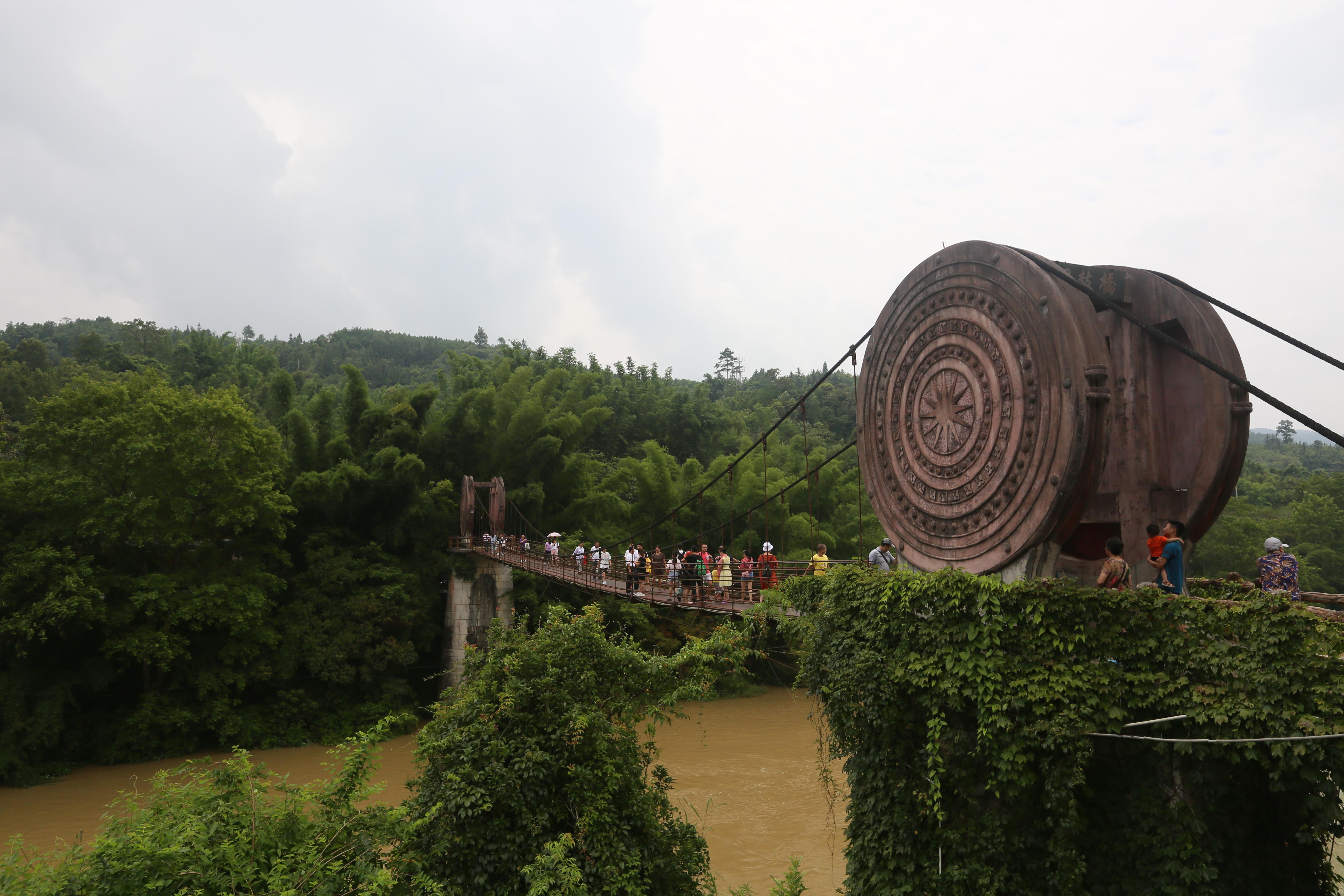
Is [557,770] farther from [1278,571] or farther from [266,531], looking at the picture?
[266,531]

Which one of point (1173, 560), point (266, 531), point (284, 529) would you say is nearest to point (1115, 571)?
point (1173, 560)

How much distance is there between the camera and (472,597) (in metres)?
19.8

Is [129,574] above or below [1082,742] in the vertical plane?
above

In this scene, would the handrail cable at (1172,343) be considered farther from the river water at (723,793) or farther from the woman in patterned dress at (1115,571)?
the river water at (723,793)

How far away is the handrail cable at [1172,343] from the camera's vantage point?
3932 mm

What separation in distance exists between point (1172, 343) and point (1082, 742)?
2407 millimetres

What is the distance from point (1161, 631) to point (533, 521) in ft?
64.2

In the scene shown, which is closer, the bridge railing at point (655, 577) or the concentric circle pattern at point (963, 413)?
the concentric circle pattern at point (963, 413)

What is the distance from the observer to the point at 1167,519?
15.9 ft

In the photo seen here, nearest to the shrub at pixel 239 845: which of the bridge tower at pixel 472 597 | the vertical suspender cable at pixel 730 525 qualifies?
the bridge tower at pixel 472 597

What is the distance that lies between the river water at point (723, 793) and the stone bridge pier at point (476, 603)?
268 centimetres

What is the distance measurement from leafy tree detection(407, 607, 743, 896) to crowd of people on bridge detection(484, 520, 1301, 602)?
2153 millimetres

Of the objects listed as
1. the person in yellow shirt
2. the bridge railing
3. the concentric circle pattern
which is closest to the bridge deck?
the bridge railing

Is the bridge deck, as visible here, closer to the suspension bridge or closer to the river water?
the suspension bridge
